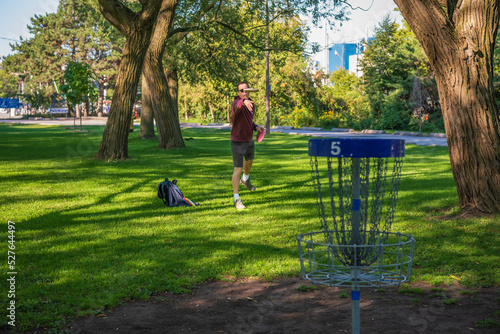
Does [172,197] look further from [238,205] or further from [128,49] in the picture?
[128,49]

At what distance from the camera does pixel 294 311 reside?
4828 mm

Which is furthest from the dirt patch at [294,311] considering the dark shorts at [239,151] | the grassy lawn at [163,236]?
the dark shorts at [239,151]

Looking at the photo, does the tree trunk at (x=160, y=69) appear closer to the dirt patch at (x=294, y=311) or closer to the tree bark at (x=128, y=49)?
the tree bark at (x=128, y=49)

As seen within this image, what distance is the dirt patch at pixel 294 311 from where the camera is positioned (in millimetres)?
4438

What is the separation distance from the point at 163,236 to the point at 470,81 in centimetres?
502

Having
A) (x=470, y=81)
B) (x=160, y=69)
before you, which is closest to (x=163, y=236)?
(x=470, y=81)

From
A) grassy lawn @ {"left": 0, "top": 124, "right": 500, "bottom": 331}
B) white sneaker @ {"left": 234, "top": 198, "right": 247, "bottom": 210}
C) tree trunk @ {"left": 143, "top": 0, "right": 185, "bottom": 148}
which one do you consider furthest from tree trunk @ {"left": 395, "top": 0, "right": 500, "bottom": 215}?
tree trunk @ {"left": 143, "top": 0, "right": 185, "bottom": 148}

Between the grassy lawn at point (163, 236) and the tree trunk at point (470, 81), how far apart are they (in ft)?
2.42

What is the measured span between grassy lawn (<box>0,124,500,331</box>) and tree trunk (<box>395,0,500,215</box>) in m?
0.74

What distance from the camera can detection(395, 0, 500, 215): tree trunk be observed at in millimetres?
7906

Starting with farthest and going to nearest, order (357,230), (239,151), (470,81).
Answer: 1. (239,151)
2. (470,81)
3. (357,230)

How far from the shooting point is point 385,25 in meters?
42.3

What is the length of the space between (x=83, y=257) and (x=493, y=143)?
233 inches

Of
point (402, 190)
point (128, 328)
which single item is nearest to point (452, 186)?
point (402, 190)
